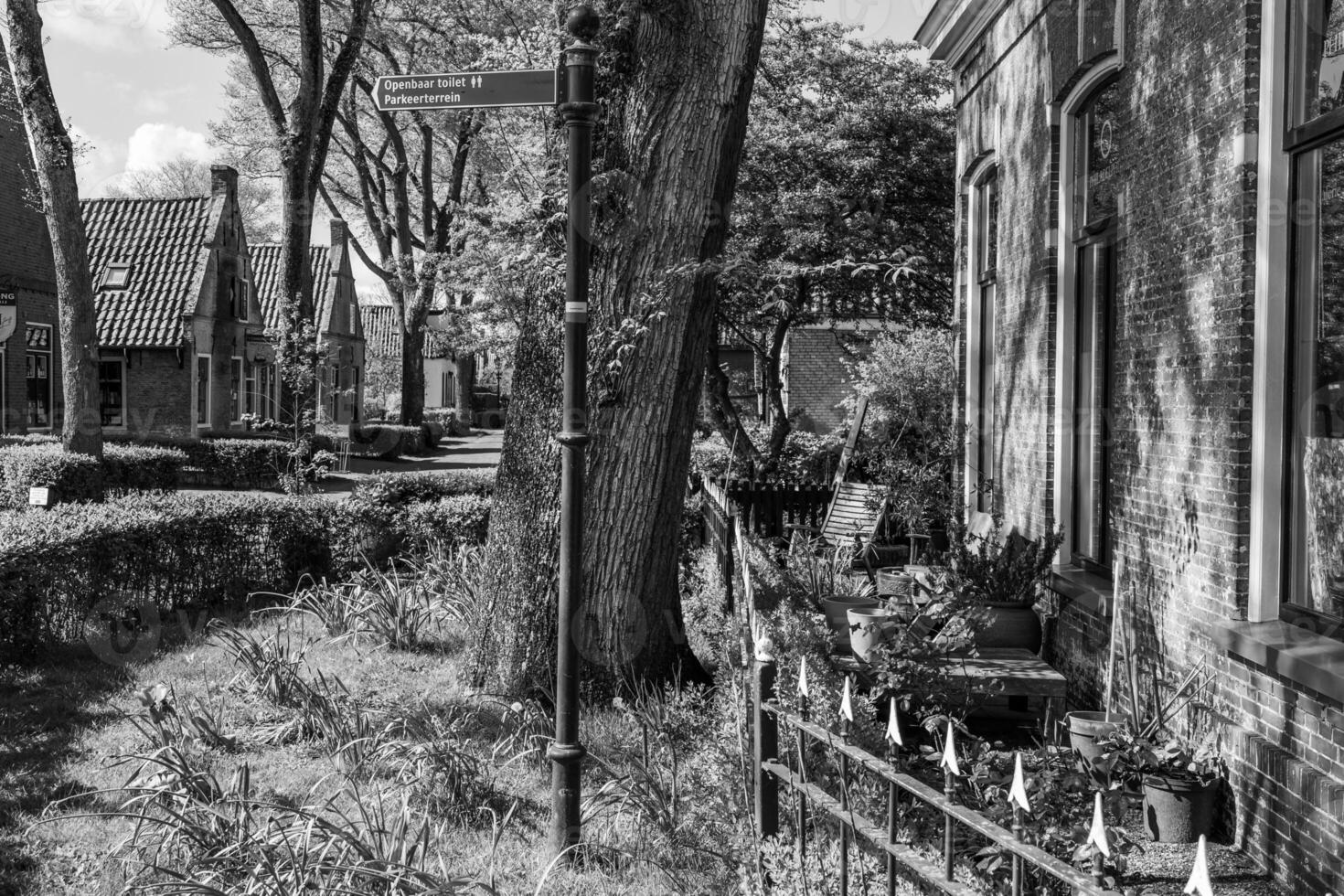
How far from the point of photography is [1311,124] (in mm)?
4434

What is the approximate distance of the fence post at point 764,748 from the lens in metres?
3.65

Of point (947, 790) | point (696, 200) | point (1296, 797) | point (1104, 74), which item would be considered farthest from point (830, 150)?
point (947, 790)

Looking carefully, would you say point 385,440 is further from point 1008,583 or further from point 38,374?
point 1008,583

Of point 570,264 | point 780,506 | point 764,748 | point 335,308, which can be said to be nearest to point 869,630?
point 764,748

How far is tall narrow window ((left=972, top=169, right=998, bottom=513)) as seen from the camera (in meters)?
9.79

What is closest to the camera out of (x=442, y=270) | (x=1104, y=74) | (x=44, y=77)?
(x=1104, y=74)

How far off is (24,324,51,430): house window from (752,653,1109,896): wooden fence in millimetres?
24965

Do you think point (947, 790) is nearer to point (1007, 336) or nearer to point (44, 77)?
point (1007, 336)

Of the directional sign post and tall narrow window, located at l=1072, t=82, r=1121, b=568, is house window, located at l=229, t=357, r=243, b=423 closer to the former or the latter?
tall narrow window, located at l=1072, t=82, r=1121, b=568

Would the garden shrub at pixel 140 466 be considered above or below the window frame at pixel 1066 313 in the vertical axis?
below

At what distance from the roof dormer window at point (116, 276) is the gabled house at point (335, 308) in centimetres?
899

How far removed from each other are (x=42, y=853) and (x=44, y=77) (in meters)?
13.3

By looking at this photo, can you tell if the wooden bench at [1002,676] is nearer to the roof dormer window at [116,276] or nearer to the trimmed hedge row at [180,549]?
the trimmed hedge row at [180,549]

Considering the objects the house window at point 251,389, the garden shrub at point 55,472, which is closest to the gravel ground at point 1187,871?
the garden shrub at point 55,472
